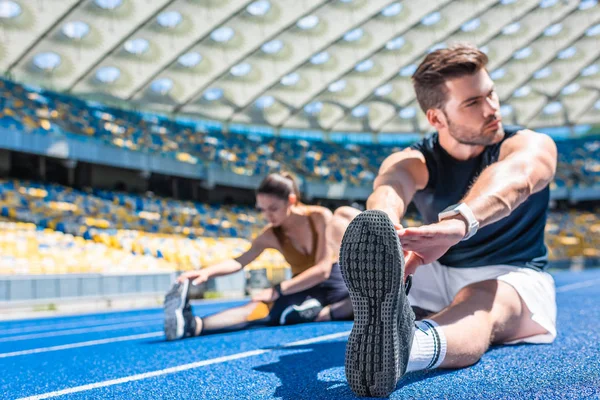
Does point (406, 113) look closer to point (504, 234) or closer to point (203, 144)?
point (203, 144)

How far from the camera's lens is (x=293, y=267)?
18.7 feet

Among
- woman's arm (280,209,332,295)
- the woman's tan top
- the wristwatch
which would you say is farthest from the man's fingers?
the woman's tan top

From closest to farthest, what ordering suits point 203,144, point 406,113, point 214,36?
point 214,36 < point 203,144 < point 406,113

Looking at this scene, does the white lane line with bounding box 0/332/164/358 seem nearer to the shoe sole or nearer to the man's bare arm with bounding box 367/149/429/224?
the shoe sole

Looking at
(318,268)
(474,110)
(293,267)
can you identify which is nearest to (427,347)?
(474,110)

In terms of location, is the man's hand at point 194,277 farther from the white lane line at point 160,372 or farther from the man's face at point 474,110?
the man's face at point 474,110

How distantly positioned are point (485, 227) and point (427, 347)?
1.06 metres

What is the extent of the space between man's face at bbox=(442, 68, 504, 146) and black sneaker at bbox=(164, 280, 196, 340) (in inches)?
90.1

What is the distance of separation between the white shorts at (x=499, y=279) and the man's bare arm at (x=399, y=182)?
498mm

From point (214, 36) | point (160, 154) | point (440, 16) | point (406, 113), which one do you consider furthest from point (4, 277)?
point (406, 113)

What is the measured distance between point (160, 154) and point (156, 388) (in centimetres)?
2674

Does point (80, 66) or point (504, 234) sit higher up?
point (80, 66)

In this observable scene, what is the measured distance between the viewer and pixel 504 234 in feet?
10.4

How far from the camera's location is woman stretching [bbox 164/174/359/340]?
4.99 metres
